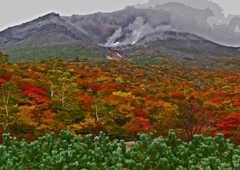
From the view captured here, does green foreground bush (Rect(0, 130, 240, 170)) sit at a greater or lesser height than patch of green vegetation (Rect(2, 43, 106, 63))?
lesser

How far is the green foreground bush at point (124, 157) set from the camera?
12.0 ft

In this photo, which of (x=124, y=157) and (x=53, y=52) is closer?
→ (x=124, y=157)

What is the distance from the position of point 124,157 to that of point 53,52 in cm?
12869

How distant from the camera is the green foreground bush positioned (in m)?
3.65

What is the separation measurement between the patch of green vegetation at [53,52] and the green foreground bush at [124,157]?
10844cm

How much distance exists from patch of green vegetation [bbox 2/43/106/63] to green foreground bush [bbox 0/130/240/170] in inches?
4269

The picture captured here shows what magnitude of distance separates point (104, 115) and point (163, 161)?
11365 mm

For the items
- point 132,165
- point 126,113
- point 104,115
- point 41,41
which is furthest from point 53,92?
point 41,41

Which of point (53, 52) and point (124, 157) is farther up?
point (53, 52)

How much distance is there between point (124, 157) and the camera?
4484 mm

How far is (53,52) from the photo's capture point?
121312 mm

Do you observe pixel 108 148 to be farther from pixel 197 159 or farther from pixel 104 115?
pixel 104 115

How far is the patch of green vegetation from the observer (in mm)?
110500

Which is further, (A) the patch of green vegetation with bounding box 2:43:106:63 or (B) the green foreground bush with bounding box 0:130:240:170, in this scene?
(A) the patch of green vegetation with bounding box 2:43:106:63
